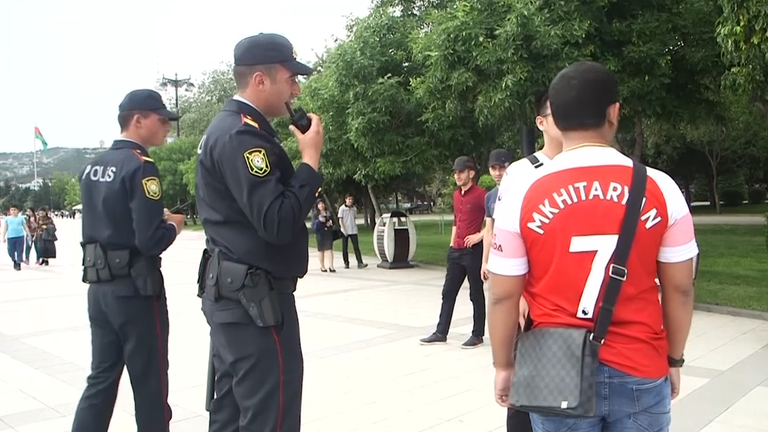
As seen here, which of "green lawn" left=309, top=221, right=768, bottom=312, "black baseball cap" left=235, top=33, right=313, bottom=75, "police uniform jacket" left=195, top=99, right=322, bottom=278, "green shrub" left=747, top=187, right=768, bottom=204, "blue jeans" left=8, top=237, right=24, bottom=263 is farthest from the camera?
"green shrub" left=747, top=187, right=768, bottom=204

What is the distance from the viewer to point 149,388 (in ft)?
11.5

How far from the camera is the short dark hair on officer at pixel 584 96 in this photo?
6.68 ft

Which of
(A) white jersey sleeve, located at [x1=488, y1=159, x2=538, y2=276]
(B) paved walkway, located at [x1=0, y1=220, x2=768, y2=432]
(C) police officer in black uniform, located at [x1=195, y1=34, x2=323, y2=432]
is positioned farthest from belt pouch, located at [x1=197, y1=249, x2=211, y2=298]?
(B) paved walkway, located at [x1=0, y1=220, x2=768, y2=432]

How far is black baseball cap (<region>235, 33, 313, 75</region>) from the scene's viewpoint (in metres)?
2.67

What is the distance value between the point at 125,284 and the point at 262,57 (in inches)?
60.8

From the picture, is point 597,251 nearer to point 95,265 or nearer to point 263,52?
point 263,52

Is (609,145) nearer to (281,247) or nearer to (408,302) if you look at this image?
(281,247)

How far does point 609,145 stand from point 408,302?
8097 mm

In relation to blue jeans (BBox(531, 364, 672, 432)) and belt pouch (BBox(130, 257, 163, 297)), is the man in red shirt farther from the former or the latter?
blue jeans (BBox(531, 364, 672, 432))

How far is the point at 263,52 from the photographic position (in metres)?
2.66

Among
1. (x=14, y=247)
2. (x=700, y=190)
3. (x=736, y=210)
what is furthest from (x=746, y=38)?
(x=700, y=190)

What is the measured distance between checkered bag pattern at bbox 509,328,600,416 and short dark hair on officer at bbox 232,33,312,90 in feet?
4.73

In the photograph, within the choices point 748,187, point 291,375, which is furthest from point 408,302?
point 748,187

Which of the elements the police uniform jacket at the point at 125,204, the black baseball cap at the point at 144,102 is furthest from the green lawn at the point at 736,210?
the police uniform jacket at the point at 125,204
